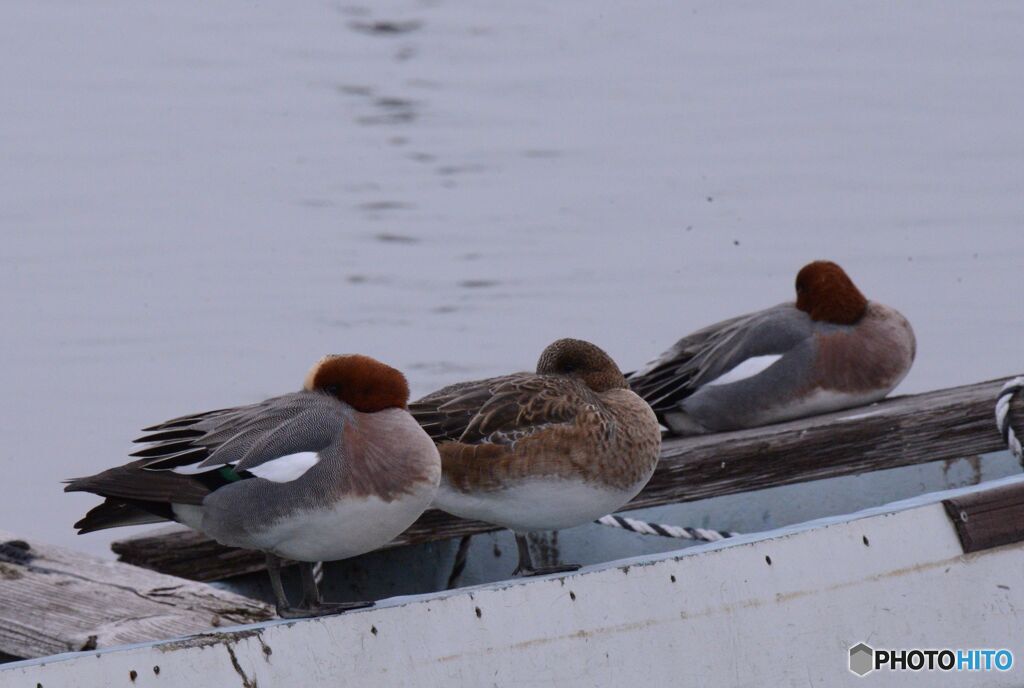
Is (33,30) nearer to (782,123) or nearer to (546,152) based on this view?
(546,152)

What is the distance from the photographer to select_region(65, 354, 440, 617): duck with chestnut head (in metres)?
3.17

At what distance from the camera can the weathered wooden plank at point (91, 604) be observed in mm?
3506

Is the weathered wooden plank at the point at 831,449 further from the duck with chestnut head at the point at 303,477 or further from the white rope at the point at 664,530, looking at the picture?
the duck with chestnut head at the point at 303,477

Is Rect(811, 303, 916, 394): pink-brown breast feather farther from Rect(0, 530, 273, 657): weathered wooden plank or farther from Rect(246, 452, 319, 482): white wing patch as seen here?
Rect(246, 452, 319, 482): white wing patch

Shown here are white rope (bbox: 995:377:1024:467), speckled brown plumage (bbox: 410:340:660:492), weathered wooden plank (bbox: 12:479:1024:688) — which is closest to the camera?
weathered wooden plank (bbox: 12:479:1024:688)

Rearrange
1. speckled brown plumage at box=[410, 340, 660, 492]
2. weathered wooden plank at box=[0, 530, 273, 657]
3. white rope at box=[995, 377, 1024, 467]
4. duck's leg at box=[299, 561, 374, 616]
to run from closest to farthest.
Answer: duck's leg at box=[299, 561, 374, 616], weathered wooden plank at box=[0, 530, 273, 657], speckled brown plumage at box=[410, 340, 660, 492], white rope at box=[995, 377, 1024, 467]

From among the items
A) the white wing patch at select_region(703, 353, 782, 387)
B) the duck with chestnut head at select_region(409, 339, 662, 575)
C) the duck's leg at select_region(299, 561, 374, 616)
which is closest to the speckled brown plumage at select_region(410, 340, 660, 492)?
the duck with chestnut head at select_region(409, 339, 662, 575)

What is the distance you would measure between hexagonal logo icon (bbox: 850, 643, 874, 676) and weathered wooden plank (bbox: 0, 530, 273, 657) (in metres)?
1.27

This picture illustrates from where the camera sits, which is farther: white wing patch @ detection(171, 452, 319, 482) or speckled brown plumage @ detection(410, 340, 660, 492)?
speckled brown plumage @ detection(410, 340, 660, 492)

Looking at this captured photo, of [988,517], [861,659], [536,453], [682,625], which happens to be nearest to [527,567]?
[536,453]

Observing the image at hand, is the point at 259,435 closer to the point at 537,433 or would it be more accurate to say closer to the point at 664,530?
the point at 537,433

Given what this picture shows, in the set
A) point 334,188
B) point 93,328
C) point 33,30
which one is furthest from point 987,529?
point 33,30

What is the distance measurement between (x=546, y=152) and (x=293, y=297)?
326 cm

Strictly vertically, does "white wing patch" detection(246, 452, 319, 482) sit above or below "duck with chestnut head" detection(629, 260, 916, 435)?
above
